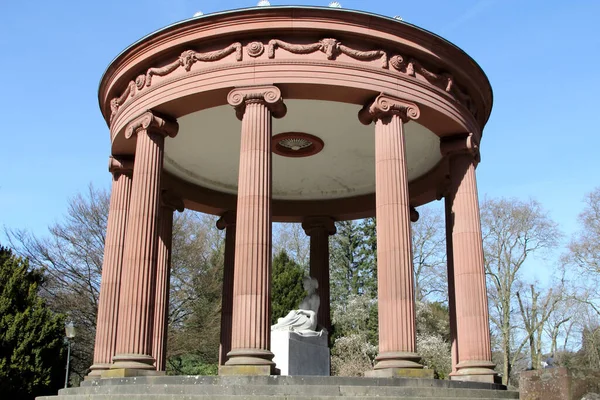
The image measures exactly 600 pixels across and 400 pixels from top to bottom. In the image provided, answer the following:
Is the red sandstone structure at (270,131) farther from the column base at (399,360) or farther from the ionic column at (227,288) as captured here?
the ionic column at (227,288)

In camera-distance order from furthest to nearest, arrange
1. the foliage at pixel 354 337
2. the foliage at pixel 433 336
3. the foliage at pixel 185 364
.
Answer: the foliage at pixel 185 364 < the foliage at pixel 433 336 < the foliage at pixel 354 337

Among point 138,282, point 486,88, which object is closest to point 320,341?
point 138,282

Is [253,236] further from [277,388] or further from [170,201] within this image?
[170,201]

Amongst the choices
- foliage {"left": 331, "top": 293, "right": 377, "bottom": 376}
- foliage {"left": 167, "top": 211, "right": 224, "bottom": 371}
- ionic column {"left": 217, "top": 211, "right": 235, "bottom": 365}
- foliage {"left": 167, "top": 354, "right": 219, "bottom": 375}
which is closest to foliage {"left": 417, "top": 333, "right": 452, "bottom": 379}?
foliage {"left": 331, "top": 293, "right": 377, "bottom": 376}

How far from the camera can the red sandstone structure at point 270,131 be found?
1634 centimetres

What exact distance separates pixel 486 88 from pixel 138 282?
1395cm

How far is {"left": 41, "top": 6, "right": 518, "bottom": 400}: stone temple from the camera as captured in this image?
15477 mm

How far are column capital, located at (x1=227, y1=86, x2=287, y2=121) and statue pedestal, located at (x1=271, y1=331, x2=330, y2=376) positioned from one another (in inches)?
278

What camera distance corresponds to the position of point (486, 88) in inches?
870

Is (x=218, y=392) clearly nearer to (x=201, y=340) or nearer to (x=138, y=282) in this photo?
(x=138, y=282)

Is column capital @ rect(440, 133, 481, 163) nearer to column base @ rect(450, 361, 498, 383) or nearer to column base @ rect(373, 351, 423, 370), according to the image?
column base @ rect(450, 361, 498, 383)

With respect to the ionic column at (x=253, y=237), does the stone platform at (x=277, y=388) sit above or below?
below

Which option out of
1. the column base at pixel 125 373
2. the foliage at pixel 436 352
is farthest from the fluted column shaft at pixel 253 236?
the foliage at pixel 436 352

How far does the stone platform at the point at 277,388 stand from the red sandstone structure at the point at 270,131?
2.38 ft
